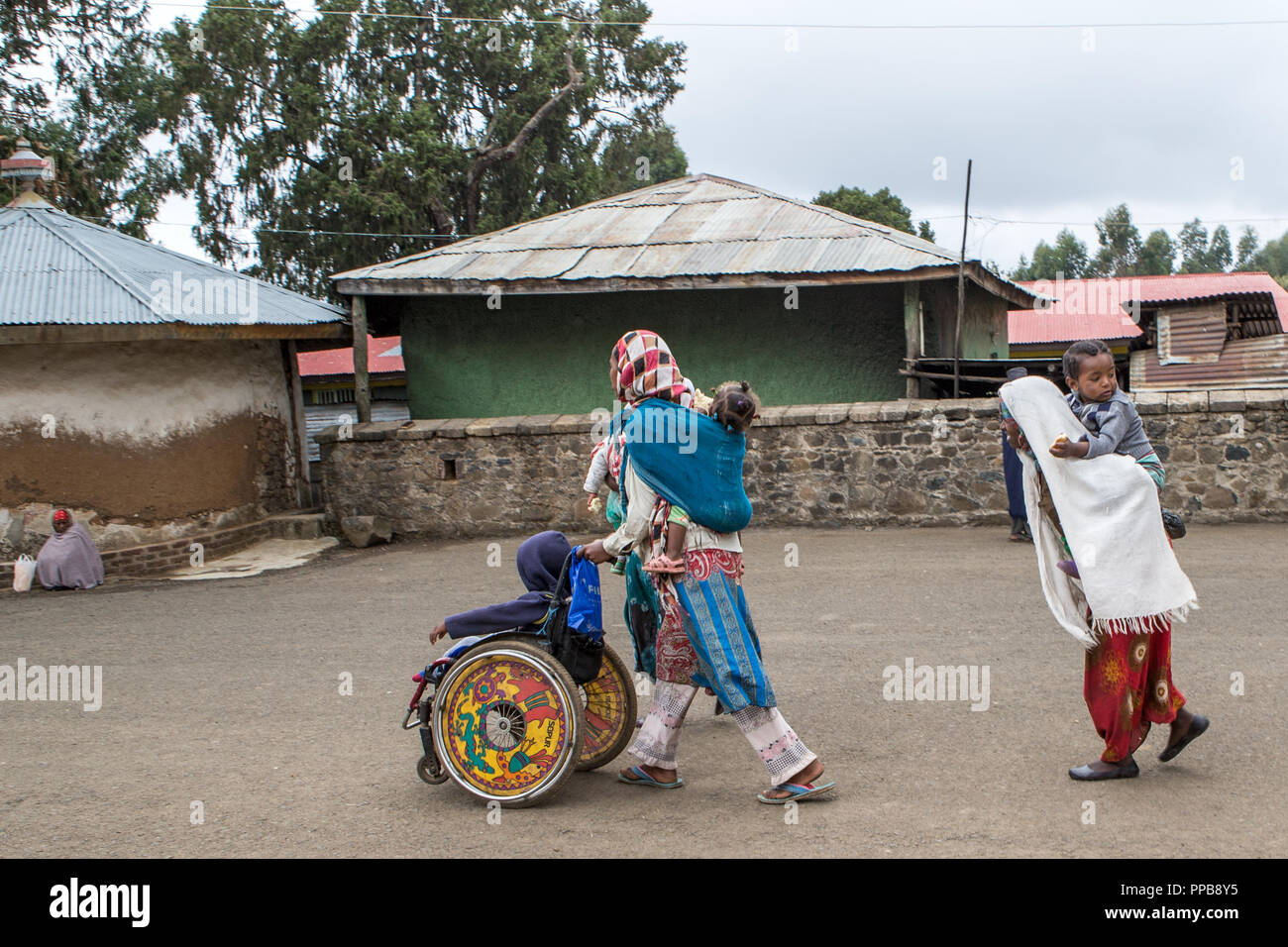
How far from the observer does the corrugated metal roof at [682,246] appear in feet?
43.7

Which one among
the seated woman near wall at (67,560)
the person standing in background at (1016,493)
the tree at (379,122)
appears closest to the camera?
the person standing in background at (1016,493)

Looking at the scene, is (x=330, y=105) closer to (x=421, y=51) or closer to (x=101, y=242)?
(x=421, y=51)

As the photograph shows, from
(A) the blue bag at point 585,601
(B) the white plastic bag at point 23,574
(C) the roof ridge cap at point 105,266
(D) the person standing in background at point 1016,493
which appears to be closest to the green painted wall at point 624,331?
(D) the person standing in background at point 1016,493

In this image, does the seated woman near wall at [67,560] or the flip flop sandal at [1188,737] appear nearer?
the flip flop sandal at [1188,737]

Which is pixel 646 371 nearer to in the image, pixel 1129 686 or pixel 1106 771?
pixel 1129 686

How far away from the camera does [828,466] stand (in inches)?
486

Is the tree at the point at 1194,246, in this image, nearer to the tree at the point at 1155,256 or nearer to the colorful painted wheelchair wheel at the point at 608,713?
the tree at the point at 1155,256

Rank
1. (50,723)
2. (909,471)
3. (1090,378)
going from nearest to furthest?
(1090,378) → (50,723) → (909,471)

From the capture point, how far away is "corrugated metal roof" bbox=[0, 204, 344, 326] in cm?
1136

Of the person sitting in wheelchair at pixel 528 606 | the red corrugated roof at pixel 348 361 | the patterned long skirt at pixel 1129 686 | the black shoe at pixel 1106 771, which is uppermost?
the red corrugated roof at pixel 348 361

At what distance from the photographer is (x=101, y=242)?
13.6 meters

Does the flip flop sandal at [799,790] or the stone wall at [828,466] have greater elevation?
the stone wall at [828,466]
